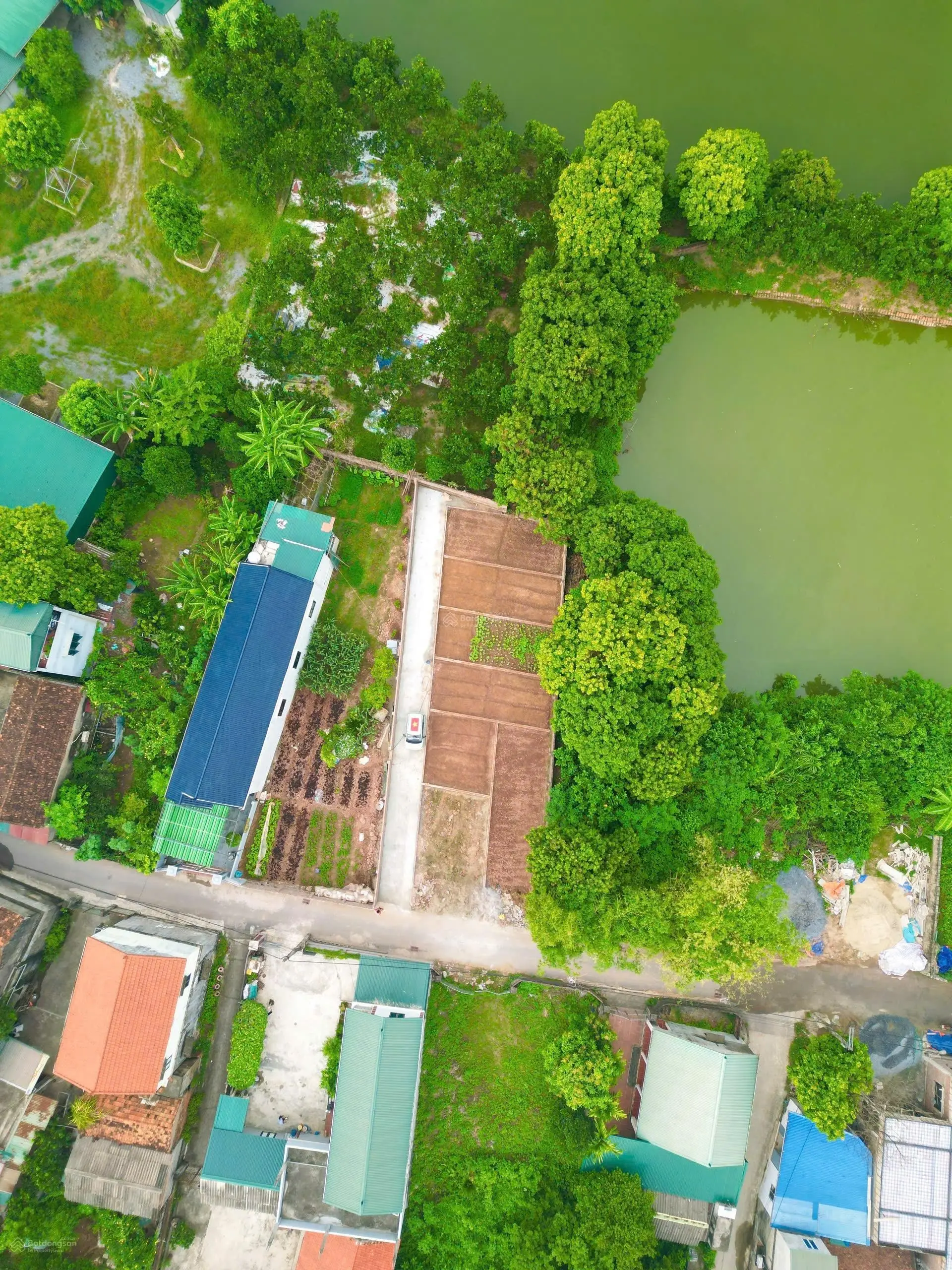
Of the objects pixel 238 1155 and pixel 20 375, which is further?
pixel 20 375

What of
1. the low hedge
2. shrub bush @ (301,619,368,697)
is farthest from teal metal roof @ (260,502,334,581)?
the low hedge

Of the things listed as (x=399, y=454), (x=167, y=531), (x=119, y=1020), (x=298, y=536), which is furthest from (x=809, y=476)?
(x=119, y=1020)

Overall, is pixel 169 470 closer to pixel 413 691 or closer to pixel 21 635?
pixel 21 635

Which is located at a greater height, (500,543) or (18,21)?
(18,21)

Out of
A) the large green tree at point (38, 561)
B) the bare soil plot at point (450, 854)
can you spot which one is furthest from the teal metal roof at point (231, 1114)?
the large green tree at point (38, 561)

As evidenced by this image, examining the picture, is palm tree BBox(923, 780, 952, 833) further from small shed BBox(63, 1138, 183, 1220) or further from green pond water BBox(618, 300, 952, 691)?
small shed BBox(63, 1138, 183, 1220)
